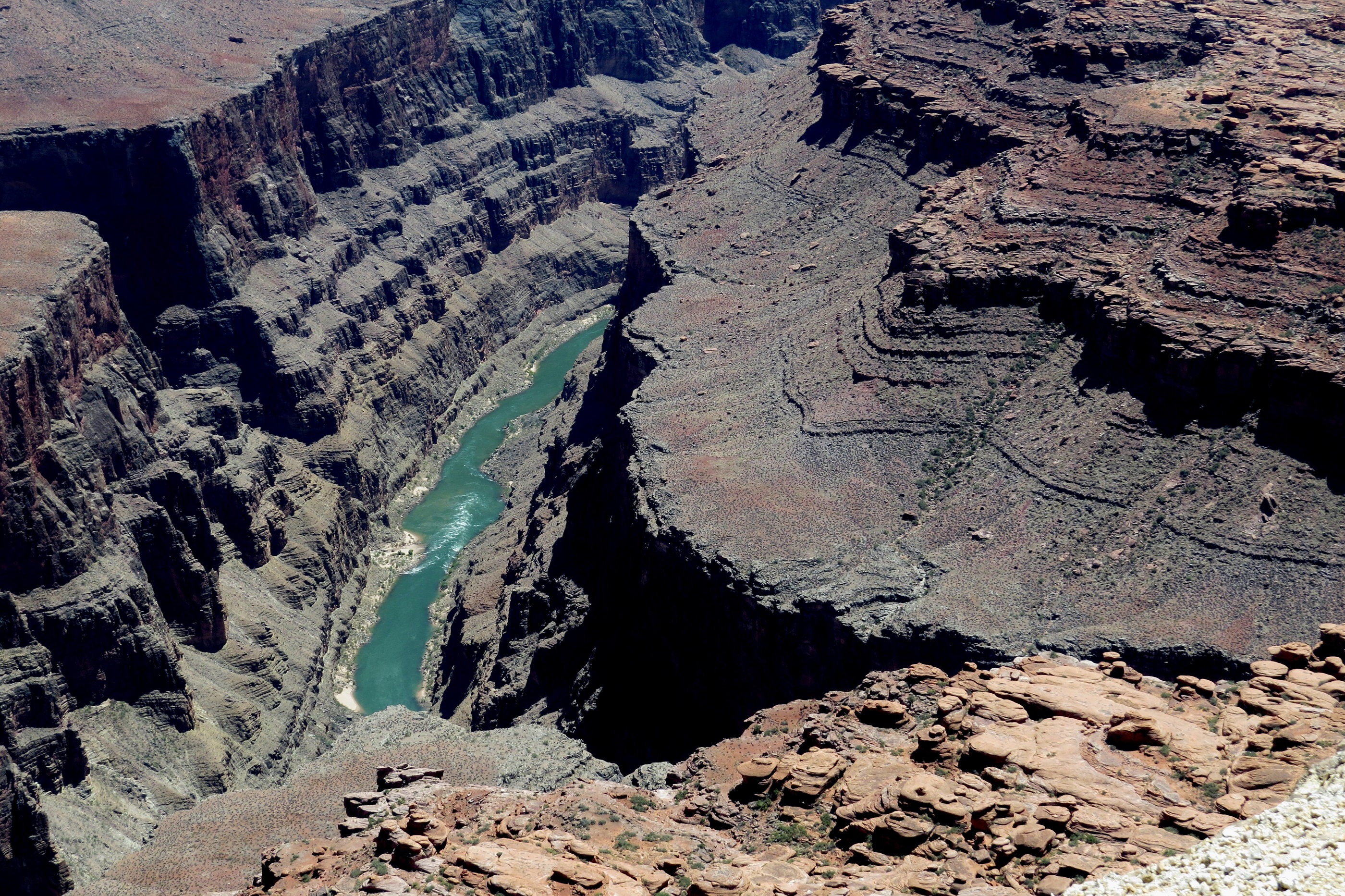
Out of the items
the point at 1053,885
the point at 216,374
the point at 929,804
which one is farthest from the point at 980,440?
the point at 216,374

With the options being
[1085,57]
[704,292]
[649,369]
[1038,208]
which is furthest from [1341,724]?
[1085,57]

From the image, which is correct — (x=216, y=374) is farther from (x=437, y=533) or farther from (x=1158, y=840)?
(x=1158, y=840)

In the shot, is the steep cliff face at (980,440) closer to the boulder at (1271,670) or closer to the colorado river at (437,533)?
the colorado river at (437,533)

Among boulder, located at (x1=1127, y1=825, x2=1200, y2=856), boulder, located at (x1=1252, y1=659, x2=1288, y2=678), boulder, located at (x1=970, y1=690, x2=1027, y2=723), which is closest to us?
boulder, located at (x1=1127, y1=825, x2=1200, y2=856)

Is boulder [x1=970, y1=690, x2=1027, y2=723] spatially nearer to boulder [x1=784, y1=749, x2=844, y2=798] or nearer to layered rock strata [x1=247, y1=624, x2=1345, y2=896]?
layered rock strata [x1=247, y1=624, x2=1345, y2=896]

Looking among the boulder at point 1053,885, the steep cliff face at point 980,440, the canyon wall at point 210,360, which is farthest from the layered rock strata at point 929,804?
the canyon wall at point 210,360

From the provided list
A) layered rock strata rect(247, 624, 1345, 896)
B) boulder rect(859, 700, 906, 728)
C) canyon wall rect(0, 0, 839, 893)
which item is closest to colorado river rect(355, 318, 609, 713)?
canyon wall rect(0, 0, 839, 893)
